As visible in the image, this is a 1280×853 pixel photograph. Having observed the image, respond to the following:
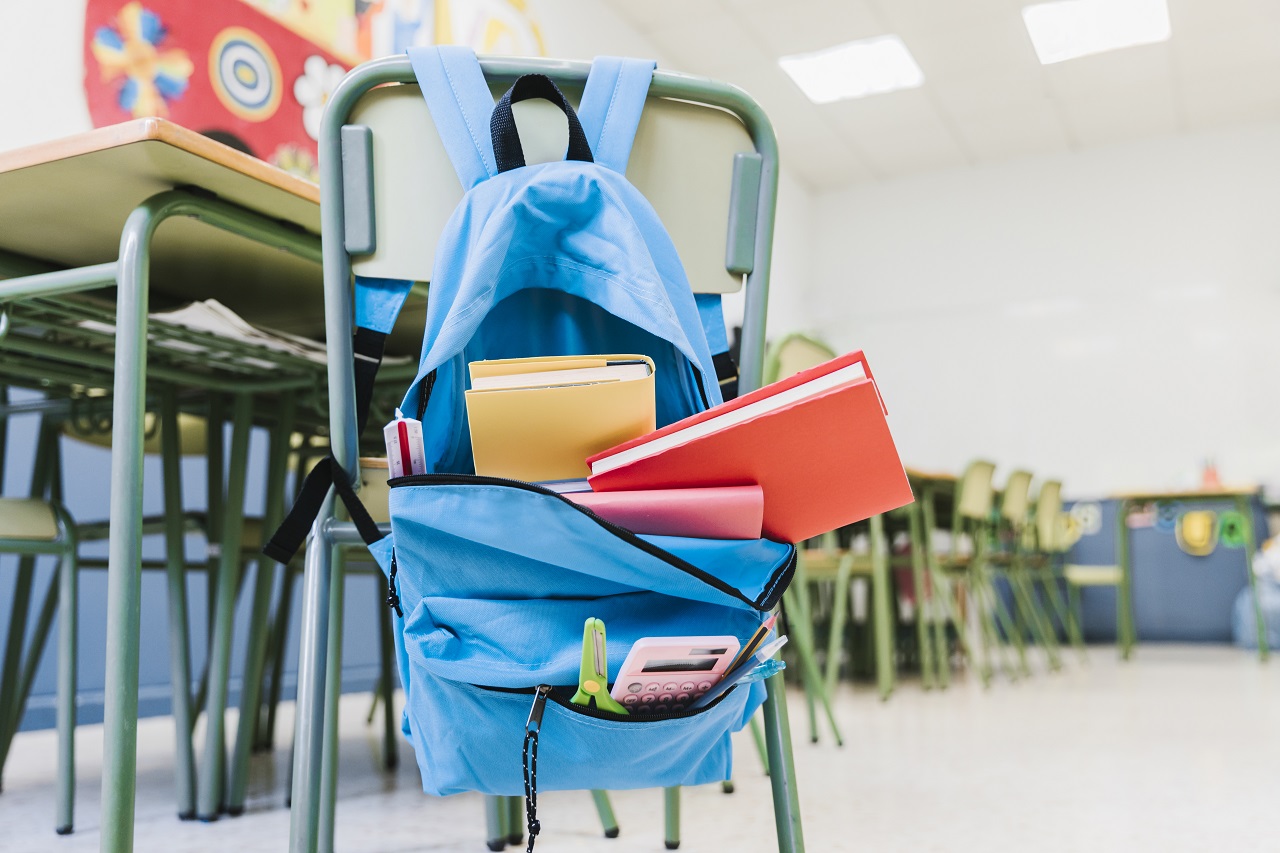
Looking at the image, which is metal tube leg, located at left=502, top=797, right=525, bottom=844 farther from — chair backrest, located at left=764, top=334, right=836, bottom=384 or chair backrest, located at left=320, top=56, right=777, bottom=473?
chair backrest, located at left=764, top=334, right=836, bottom=384

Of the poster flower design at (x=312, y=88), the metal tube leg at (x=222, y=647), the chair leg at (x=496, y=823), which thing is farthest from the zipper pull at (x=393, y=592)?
the poster flower design at (x=312, y=88)

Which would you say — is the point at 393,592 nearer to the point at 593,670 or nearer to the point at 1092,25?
the point at 593,670

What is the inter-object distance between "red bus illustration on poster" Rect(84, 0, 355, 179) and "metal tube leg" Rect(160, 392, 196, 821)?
1.25 metres

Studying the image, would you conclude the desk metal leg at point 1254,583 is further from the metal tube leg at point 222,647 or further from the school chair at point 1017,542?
the metal tube leg at point 222,647

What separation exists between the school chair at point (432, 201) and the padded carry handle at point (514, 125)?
27 millimetres

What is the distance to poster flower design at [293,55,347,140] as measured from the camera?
2.90 m

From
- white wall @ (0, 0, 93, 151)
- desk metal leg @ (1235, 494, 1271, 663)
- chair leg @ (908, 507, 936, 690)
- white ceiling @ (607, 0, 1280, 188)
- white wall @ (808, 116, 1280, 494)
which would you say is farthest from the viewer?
white wall @ (808, 116, 1280, 494)

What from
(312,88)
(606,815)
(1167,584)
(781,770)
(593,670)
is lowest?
(1167,584)

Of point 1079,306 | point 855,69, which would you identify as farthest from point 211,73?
point 1079,306

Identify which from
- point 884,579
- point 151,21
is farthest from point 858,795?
point 151,21

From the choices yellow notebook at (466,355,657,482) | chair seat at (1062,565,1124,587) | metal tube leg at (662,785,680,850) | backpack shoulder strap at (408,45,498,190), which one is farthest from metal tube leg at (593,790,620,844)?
chair seat at (1062,565,1124,587)

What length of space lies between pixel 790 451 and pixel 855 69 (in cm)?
544

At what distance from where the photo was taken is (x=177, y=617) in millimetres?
1527

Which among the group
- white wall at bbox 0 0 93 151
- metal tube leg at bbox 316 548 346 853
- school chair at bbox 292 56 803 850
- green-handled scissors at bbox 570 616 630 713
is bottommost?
metal tube leg at bbox 316 548 346 853
